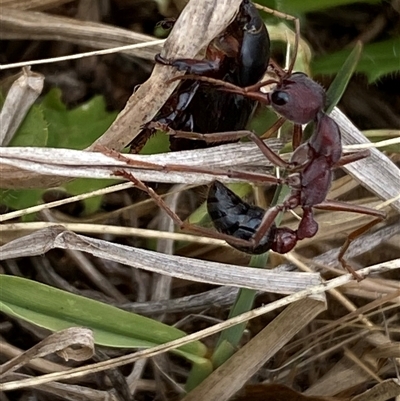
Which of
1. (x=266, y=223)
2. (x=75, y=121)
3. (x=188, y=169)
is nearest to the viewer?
(x=188, y=169)

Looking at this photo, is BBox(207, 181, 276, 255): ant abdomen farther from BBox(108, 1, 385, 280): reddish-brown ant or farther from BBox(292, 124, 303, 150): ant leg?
BBox(292, 124, 303, 150): ant leg

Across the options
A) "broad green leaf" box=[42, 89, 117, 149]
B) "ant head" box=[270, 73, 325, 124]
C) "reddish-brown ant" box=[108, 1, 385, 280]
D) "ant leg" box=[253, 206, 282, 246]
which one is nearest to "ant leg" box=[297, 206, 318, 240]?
"reddish-brown ant" box=[108, 1, 385, 280]

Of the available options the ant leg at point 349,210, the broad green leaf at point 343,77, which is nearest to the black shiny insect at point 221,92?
the broad green leaf at point 343,77

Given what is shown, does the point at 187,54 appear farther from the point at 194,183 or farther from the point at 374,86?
the point at 374,86

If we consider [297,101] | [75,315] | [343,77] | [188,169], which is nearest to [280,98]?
[297,101]

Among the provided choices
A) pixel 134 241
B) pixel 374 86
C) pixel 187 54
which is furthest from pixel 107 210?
pixel 374 86

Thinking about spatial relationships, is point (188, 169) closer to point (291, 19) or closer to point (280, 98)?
point (280, 98)
